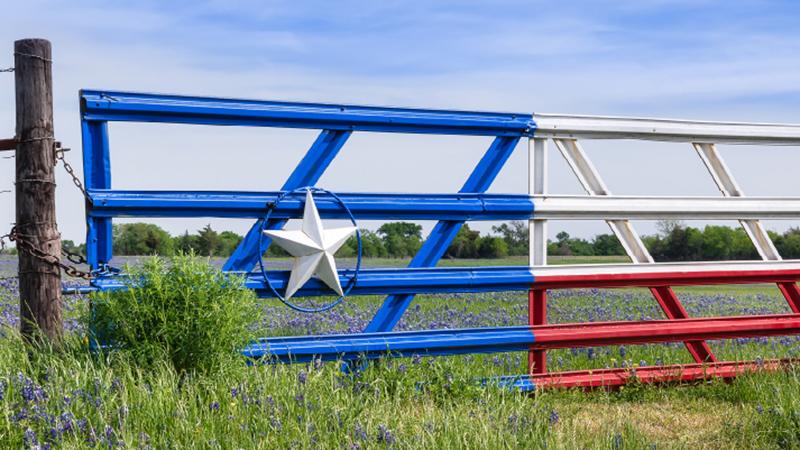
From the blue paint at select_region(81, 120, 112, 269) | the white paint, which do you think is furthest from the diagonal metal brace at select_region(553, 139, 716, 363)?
the blue paint at select_region(81, 120, 112, 269)

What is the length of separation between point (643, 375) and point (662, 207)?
4.37 ft

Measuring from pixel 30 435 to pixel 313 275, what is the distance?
92.3 inches

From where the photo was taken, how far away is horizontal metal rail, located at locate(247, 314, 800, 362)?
6.26 m

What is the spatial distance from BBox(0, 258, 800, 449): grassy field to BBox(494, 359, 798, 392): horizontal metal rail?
0.28ft

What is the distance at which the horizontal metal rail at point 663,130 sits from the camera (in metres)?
7.09

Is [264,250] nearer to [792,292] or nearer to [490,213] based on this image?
[490,213]

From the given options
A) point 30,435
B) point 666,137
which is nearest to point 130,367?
point 30,435

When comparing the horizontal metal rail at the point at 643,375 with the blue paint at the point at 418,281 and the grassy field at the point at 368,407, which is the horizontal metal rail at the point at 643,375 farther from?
the blue paint at the point at 418,281

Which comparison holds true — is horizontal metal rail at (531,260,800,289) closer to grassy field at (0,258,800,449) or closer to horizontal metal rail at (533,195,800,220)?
horizontal metal rail at (533,195,800,220)

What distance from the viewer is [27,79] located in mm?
5926

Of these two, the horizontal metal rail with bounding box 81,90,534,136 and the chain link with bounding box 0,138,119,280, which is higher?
the horizontal metal rail with bounding box 81,90,534,136

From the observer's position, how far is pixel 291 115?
625 centimetres

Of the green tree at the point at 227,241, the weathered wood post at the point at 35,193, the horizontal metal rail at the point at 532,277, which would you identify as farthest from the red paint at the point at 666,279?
the green tree at the point at 227,241

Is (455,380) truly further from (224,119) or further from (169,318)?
(224,119)
